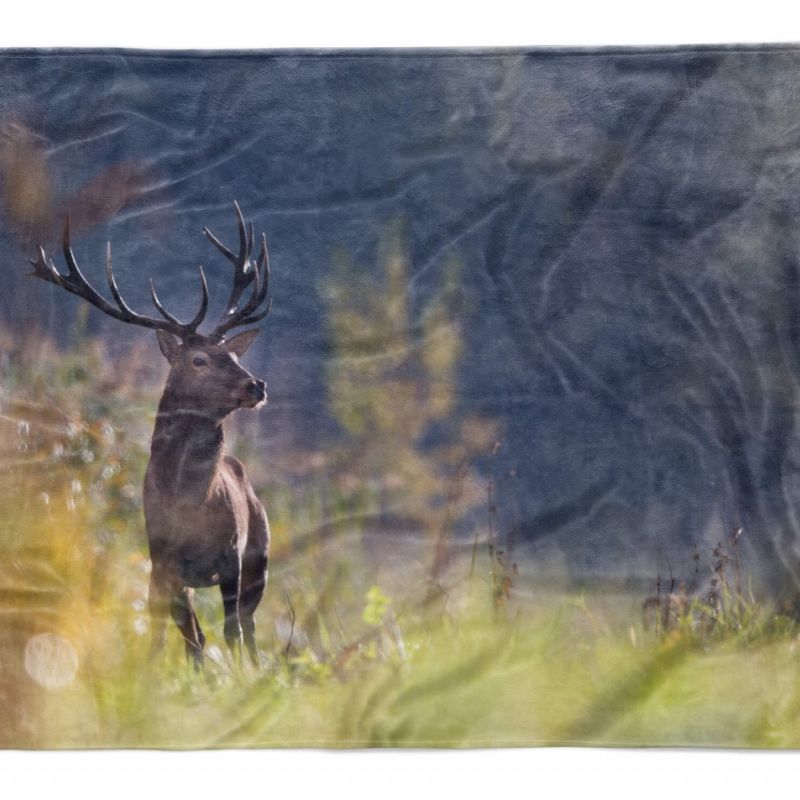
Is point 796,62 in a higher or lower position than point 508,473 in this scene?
higher

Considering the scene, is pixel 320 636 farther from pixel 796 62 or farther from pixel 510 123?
pixel 796 62

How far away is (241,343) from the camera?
209 cm

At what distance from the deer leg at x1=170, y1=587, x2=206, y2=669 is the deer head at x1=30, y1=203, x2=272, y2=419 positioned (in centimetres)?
49

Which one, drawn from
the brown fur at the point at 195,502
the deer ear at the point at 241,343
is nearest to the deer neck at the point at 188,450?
the brown fur at the point at 195,502

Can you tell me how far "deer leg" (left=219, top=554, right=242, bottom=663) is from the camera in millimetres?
2074

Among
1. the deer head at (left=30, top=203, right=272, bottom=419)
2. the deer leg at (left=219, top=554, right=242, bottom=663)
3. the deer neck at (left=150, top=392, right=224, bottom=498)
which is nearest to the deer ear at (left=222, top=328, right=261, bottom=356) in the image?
the deer head at (left=30, top=203, right=272, bottom=419)

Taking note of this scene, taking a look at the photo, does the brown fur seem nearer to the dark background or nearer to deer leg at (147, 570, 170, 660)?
deer leg at (147, 570, 170, 660)

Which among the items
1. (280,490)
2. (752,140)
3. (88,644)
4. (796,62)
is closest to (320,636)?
(280,490)

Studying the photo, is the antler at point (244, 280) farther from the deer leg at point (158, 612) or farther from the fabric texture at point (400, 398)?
the deer leg at point (158, 612)

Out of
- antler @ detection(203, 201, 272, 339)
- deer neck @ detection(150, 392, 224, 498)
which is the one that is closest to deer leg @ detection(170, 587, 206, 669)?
deer neck @ detection(150, 392, 224, 498)

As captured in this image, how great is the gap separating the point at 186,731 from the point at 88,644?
1.12 ft

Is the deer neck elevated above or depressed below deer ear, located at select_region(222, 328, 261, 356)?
below

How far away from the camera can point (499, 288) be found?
2129mm

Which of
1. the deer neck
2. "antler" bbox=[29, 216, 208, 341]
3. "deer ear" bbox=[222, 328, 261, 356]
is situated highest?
"antler" bbox=[29, 216, 208, 341]
